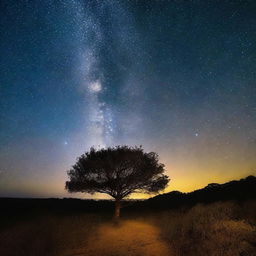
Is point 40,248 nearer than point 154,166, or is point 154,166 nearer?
point 40,248

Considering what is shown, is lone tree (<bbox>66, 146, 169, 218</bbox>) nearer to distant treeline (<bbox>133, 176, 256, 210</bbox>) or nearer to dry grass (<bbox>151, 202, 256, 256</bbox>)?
dry grass (<bbox>151, 202, 256, 256</bbox>)

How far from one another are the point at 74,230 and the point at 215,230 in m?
11.8

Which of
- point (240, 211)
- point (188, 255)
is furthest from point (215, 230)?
point (240, 211)

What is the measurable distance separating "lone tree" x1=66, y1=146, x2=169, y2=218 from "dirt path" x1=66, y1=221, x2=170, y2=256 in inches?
235

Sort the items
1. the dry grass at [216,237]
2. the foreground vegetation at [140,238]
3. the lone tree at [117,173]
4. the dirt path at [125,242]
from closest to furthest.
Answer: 1. the dry grass at [216,237]
2. the foreground vegetation at [140,238]
3. the dirt path at [125,242]
4. the lone tree at [117,173]

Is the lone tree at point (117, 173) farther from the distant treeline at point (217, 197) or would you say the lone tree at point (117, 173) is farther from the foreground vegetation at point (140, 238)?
the distant treeline at point (217, 197)

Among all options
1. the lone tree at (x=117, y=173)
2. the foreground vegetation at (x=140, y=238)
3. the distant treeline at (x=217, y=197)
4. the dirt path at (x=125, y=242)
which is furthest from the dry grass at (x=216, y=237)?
the distant treeline at (x=217, y=197)

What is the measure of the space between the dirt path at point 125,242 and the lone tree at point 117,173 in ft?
19.6

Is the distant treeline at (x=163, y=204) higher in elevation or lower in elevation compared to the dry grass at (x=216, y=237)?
higher

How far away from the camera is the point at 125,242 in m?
15.6

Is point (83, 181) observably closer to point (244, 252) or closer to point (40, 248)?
point (40, 248)

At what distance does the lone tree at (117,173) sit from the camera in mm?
25984

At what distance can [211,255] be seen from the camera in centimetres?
1112

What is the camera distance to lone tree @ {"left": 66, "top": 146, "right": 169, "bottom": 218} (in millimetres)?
25984
